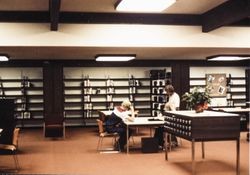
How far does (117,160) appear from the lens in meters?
8.02

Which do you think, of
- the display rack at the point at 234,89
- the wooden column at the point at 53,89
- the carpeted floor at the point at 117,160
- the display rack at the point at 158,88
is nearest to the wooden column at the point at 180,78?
the display rack at the point at 158,88

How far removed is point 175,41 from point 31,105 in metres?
8.86

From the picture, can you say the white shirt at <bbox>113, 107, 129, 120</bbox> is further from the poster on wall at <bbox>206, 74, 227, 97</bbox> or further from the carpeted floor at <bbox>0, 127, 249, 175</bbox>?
the poster on wall at <bbox>206, 74, 227, 97</bbox>

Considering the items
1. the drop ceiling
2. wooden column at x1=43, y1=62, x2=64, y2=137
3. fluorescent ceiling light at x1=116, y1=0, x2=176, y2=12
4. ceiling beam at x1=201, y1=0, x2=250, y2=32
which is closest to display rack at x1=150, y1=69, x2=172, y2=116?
wooden column at x1=43, y1=62, x2=64, y2=137

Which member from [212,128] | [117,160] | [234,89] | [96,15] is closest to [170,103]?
[117,160]

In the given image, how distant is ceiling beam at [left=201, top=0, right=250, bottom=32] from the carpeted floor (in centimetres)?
280

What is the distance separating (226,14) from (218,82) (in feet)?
32.0

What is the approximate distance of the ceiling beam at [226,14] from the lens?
20.5ft

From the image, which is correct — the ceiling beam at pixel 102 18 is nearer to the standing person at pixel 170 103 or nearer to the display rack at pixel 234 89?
the standing person at pixel 170 103

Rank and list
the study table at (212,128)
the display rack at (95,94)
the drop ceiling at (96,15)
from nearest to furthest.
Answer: the study table at (212,128) → the drop ceiling at (96,15) → the display rack at (95,94)

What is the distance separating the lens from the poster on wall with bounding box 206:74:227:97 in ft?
53.2

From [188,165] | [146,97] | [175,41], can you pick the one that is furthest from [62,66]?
[188,165]

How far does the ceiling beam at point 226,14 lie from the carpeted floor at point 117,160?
9.18ft

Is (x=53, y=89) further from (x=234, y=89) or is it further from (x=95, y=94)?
(x=234, y=89)
